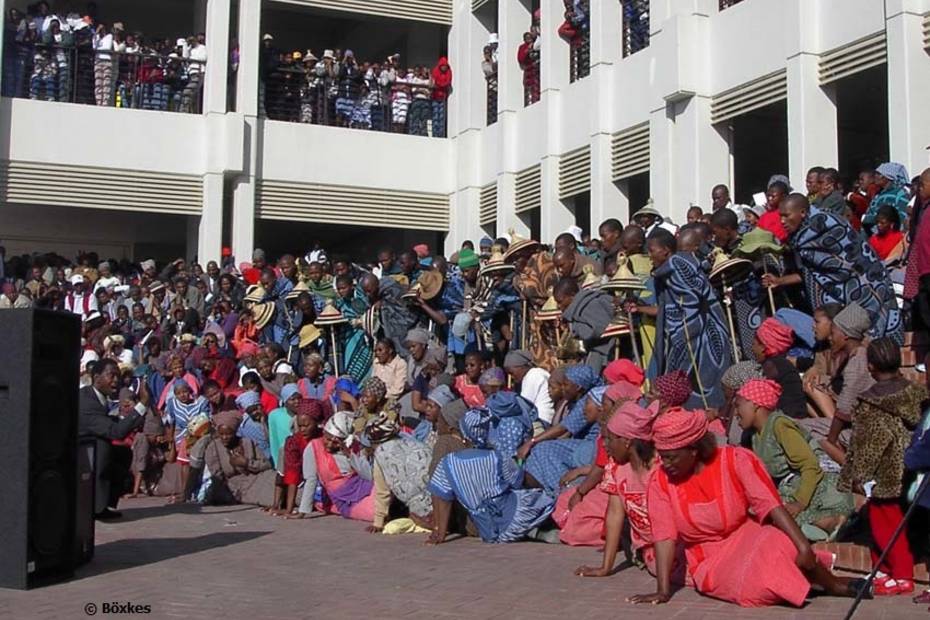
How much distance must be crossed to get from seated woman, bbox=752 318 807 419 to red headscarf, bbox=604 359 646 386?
0.90 metres

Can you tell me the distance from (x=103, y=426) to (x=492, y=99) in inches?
547

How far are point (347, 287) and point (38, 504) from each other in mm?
7025

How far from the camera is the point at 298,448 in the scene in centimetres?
1128

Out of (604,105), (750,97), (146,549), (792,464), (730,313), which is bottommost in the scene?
(146,549)

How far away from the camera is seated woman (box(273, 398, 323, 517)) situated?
1124cm

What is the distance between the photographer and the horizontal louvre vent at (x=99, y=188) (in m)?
21.4

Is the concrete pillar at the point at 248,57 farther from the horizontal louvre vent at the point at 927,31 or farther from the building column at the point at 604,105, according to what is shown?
the horizontal louvre vent at the point at 927,31

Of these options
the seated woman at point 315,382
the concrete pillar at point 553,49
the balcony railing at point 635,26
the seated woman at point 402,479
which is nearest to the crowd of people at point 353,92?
the concrete pillar at point 553,49

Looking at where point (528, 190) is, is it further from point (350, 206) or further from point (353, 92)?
point (353, 92)

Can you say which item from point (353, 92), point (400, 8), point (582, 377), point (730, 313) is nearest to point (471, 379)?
point (582, 377)

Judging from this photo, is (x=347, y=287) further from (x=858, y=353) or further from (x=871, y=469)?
(x=871, y=469)

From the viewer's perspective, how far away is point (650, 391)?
8852 mm

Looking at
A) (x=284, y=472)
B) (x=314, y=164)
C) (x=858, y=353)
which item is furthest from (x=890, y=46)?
(x=314, y=164)

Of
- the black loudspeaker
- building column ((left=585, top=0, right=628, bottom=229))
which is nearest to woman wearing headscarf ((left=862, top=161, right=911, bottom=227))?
the black loudspeaker
